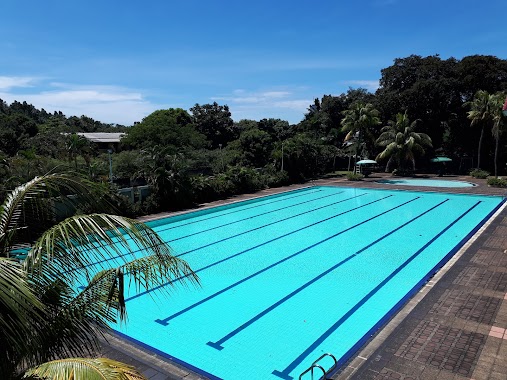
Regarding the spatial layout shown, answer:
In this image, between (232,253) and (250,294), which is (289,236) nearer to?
(232,253)

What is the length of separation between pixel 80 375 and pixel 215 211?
16.2 meters

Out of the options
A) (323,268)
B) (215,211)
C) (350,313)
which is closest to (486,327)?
(350,313)

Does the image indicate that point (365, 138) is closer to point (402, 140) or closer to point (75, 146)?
point (402, 140)

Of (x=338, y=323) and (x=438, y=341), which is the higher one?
(x=438, y=341)

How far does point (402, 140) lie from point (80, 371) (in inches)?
1167

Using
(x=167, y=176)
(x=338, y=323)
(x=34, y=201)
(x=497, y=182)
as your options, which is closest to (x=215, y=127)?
(x=167, y=176)

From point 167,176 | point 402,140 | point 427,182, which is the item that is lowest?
point 427,182

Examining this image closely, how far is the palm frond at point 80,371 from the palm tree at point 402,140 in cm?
2919

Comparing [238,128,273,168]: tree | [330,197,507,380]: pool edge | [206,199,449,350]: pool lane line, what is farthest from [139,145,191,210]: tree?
[330,197,507,380]: pool edge

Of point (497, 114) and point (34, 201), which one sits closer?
point (34, 201)

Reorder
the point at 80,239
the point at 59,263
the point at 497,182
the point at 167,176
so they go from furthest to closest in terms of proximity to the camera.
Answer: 1. the point at 497,182
2. the point at 167,176
3. the point at 59,263
4. the point at 80,239

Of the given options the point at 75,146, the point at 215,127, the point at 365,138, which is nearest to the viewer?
the point at 75,146

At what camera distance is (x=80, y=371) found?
228 centimetres

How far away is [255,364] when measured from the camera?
20.6 ft
